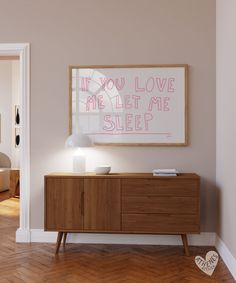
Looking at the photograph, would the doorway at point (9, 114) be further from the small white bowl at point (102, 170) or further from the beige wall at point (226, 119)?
the beige wall at point (226, 119)

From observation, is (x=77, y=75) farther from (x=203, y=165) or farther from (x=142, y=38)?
(x=203, y=165)

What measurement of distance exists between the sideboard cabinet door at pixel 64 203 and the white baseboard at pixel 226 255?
1.37m

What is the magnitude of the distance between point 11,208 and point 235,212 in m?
3.93

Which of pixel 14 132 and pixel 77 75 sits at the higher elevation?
pixel 77 75

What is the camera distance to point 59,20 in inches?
166

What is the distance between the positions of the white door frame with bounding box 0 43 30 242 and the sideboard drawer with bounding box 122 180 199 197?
115cm

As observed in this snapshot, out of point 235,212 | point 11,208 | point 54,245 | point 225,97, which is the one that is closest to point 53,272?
point 54,245

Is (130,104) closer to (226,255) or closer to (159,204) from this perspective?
(159,204)

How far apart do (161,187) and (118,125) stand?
33.6 inches

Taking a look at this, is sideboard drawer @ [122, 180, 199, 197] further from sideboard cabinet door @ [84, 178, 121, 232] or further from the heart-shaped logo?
the heart-shaped logo

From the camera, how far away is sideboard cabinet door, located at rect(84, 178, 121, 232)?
12.4 ft

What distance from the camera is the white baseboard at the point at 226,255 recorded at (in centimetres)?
324

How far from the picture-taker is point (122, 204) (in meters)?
3.78

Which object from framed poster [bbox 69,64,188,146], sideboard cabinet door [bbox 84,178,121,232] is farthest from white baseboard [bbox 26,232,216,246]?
framed poster [bbox 69,64,188,146]
